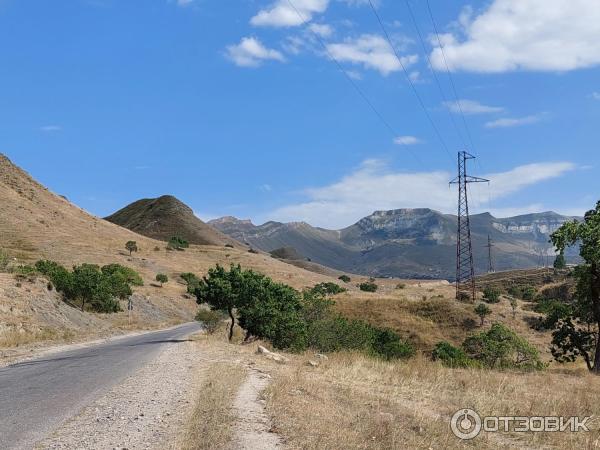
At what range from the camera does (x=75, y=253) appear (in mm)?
83438

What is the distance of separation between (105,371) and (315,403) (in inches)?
352

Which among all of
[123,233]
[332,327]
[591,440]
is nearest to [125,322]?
[332,327]

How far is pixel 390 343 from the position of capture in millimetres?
51062

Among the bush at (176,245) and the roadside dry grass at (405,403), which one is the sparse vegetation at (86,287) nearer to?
the roadside dry grass at (405,403)

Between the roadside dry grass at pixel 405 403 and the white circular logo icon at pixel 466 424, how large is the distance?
184 mm

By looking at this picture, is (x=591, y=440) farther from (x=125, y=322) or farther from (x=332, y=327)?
(x=125, y=322)

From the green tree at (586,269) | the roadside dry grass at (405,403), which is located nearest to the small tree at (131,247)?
the green tree at (586,269)

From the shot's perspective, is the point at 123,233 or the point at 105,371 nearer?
the point at 105,371

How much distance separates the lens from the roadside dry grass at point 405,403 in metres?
9.33

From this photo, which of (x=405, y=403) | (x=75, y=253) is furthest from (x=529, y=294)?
(x=405, y=403)

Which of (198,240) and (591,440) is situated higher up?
(198,240)

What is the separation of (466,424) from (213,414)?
18.0 ft

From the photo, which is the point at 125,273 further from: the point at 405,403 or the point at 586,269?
the point at 405,403

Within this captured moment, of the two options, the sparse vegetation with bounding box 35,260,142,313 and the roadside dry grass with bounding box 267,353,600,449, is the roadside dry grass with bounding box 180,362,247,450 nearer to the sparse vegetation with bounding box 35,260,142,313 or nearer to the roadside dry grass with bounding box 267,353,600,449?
the roadside dry grass with bounding box 267,353,600,449
